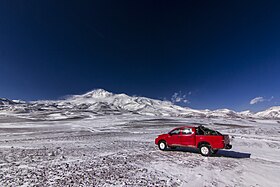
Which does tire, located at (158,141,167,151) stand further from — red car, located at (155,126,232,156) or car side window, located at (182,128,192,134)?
car side window, located at (182,128,192,134)

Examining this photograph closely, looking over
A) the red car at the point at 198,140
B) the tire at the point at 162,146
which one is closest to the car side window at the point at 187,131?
the red car at the point at 198,140

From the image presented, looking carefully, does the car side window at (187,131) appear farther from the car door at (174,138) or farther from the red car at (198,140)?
the car door at (174,138)

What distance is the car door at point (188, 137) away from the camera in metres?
13.7

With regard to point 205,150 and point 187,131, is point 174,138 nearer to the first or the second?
point 187,131

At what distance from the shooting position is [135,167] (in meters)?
9.96

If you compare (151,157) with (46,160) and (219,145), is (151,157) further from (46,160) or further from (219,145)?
(46,160)

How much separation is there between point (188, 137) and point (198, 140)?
→ 760 mm

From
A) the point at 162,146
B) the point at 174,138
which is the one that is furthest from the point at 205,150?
the point at 162,146

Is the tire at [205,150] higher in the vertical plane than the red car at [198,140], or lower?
lower

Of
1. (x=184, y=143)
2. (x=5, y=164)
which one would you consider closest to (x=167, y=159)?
(x=184, y=143)

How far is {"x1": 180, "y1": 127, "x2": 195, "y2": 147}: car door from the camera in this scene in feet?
44.9

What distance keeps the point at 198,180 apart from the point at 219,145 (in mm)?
5046

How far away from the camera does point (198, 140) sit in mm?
13383

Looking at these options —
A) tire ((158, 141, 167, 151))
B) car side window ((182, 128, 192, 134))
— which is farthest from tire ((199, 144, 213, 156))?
tire ((158, 141, 167, 151))
